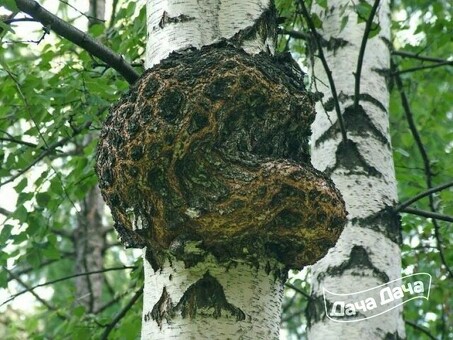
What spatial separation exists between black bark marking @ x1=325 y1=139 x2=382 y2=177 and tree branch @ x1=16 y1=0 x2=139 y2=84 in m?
0.98

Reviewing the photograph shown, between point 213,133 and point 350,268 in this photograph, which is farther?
point 350,268

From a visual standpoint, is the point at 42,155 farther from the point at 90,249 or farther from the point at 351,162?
the point at 90,249

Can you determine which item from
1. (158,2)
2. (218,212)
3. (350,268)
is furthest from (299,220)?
(350,268)

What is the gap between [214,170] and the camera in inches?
62.1

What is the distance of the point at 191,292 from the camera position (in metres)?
1.56

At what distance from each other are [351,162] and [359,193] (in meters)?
0.12

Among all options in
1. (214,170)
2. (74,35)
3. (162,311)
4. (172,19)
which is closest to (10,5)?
(74,35)

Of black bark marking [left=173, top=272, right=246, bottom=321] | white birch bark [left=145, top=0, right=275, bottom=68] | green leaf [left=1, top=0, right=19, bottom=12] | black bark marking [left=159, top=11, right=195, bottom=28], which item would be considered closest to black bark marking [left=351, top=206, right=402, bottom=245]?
white birch bark [left=145, top=0, right=275, bottom=68]

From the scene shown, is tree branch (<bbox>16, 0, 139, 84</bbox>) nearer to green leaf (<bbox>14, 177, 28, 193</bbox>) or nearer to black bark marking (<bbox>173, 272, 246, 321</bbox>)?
black bark marking (<bbox>173, 272, 246, 321</bbox>)

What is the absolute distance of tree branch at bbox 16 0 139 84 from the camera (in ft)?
6.34

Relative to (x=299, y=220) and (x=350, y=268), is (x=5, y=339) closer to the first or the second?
(x=350, y=268)

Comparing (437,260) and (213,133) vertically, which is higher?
(437,260)

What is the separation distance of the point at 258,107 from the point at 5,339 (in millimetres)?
3918

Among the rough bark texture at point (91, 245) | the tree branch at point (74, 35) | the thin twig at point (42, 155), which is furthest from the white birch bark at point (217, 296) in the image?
the rough bark texture at point (91, 245)
